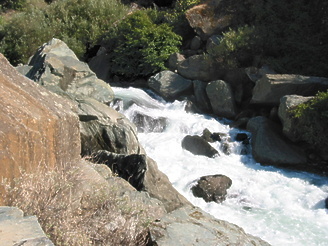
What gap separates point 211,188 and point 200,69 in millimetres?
5756

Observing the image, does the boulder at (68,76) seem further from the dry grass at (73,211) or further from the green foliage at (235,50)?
the dry grass at (73,211)

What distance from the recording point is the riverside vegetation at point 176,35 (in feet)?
43.1

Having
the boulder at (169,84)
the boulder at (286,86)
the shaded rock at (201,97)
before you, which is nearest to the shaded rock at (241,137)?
the boulder at (286,86)

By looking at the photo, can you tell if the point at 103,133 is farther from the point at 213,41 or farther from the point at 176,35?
the point at 176,35

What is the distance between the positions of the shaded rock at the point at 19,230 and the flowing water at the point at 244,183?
5390mm

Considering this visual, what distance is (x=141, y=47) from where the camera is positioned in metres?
15.8

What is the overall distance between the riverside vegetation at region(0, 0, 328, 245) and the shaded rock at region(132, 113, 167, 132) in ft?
10.2

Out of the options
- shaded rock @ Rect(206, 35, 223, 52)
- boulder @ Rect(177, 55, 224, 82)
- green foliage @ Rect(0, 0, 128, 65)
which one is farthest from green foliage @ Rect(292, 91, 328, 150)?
green foliage @ Rect(0, 0, 128, 65)

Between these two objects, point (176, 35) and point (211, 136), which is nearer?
point (211, 136)

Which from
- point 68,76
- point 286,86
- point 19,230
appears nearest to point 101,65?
point 68,76

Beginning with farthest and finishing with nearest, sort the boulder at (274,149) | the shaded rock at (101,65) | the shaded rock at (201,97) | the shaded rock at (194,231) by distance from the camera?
the shaded rock at (101,65) → the shaded rock at (201,97) → the boulder at (274,149) → the shaded rock at (194,231)

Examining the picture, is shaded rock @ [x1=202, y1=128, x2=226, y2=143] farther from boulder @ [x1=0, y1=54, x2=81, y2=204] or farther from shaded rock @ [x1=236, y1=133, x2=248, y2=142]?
boulder @ [x1=0, y1=54, x2=81, y2=204]

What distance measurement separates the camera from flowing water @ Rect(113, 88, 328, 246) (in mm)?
7996

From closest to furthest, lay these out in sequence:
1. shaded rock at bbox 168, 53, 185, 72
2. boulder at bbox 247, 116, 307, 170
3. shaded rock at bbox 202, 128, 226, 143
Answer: boulder at bbox 247, 116, 307, 170 < shaded rock at bbox 202, 128, 226, 143 < shaded rock at bbox 168, 53, 185, 72
